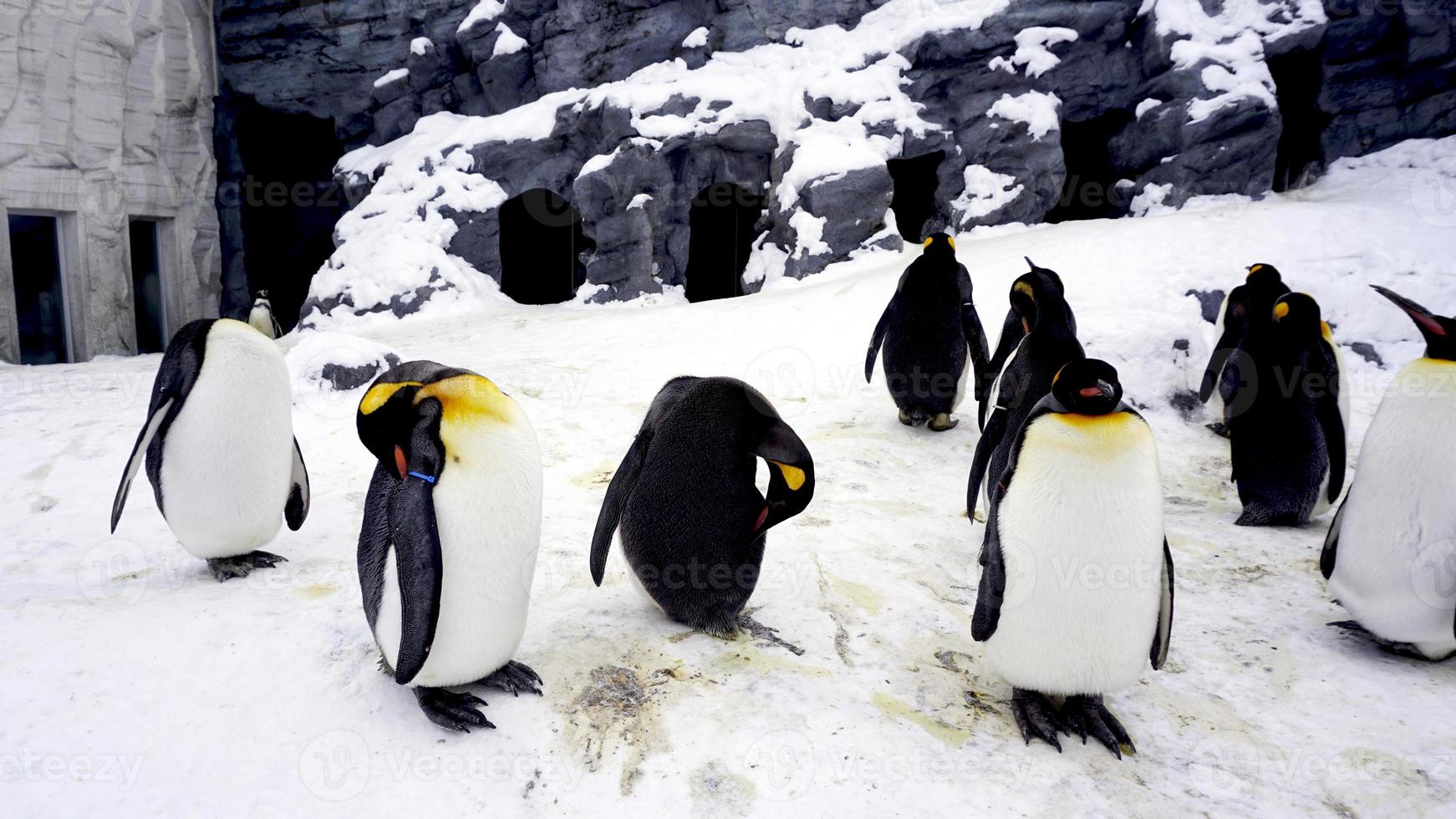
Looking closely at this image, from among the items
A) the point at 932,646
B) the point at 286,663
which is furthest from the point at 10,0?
the point at 932,646

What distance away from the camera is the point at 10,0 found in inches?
340

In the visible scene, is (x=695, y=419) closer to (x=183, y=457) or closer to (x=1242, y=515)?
(x=183, y=457)

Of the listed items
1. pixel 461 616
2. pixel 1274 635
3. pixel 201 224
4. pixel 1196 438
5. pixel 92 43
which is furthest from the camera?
pixel 201 224

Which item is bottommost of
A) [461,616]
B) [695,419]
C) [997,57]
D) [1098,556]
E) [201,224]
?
[461,616]

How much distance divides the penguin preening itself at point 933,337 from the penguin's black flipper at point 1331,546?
2195mm

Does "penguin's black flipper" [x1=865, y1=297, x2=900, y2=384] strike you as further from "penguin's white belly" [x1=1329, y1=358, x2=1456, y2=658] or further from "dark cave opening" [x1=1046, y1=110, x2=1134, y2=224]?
"dark cave opening" [x1=1046, y1=110, x2=1134, y2=224]

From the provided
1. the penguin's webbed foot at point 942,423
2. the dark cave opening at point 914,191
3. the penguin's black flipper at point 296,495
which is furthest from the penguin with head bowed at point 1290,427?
the dark cave opening at point 914,191

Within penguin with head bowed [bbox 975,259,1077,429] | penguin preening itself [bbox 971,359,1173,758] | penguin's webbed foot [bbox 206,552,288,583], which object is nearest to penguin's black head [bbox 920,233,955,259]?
penguin with head bowed [bbox 975,259,1077,429]

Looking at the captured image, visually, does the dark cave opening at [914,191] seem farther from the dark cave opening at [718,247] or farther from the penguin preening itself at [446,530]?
the penguin preening itself at [446,530]

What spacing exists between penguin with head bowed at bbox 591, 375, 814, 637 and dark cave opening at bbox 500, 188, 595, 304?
9.08 m

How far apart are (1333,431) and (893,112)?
6.85m

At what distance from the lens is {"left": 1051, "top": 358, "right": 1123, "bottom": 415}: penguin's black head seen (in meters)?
1.87

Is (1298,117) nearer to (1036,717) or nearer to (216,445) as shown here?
(1036,717)

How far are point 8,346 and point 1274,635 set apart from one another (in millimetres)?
11566
